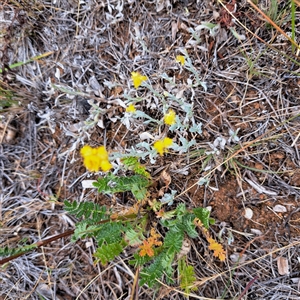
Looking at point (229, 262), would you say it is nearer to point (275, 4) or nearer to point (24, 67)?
point (275, 4)

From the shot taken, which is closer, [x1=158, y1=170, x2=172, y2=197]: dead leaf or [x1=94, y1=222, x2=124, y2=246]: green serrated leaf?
[x1=94, y1=222, x2=124, y2=246]: green serrated leaf

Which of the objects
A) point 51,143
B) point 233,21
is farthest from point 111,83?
point 233,21

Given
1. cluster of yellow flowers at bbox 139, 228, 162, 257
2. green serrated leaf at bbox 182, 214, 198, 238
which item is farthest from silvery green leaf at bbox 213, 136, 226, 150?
cluster of yellow flowers at bbox 139, 228, 162, 257

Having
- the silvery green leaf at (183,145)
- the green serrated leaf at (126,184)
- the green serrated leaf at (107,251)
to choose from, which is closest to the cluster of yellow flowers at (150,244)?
Answer: the green serrated leaf at (107,251)

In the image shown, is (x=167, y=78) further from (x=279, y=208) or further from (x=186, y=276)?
(x=186, y=276)

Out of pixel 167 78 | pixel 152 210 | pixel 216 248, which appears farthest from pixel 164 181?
pixel 167 78

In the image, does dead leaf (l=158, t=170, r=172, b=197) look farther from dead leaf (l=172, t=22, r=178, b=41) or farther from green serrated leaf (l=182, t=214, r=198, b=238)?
dead leaf (l=172, t=22, r=178, b=41)
